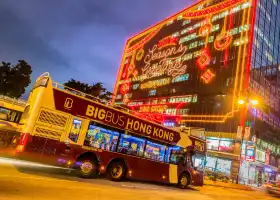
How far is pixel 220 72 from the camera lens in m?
47.3

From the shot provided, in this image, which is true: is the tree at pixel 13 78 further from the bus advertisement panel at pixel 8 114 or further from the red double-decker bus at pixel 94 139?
the red double-decker bus at pixel 94 139

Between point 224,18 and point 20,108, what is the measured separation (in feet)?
141

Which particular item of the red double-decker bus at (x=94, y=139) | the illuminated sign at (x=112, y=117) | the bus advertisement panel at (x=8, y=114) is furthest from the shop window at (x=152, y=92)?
the illuminated sign at (x=112, y=117)

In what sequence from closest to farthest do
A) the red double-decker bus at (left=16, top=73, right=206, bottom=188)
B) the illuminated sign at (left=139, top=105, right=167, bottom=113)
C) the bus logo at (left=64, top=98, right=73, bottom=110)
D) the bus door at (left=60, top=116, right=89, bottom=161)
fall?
the red double-decker bus at (left=16, top=73, right=206, bottom=188)
the bus door at (left=60, top=116, right=89, bottom=161)
the bus logo at (left=64, top=98, right=73, bottom=110)
the illuminated sign at (left=139, top=105, right=167, bottom=113)

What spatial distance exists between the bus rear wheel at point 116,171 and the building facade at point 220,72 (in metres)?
21.4

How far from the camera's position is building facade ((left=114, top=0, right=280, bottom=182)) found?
42.8 m

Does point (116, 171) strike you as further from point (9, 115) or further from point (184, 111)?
point (184, 111)

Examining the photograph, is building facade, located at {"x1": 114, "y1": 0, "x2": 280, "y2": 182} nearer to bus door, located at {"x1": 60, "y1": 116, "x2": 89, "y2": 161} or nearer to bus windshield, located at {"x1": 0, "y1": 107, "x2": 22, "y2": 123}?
bus windshield, located at {"x1": 0, "y1": 107, "x2": 22, "y2": 123}

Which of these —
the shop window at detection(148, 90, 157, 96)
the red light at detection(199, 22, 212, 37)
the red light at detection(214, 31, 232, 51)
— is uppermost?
the red light at detection(199, 22, 212, 37)

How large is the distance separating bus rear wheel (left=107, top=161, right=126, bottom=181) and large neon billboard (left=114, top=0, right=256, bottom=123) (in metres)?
31.9

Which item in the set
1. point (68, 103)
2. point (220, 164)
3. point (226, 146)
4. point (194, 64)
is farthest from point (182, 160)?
point (194, 64)

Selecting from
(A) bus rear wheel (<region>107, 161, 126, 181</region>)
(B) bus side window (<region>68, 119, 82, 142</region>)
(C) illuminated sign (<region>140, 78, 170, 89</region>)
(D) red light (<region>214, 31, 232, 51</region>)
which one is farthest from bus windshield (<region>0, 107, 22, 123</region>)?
(C) illuminated sign (<region>140, 78, 170, 89</region>)

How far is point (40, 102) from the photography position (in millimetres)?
11430

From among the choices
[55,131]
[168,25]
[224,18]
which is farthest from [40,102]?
[168,25]
